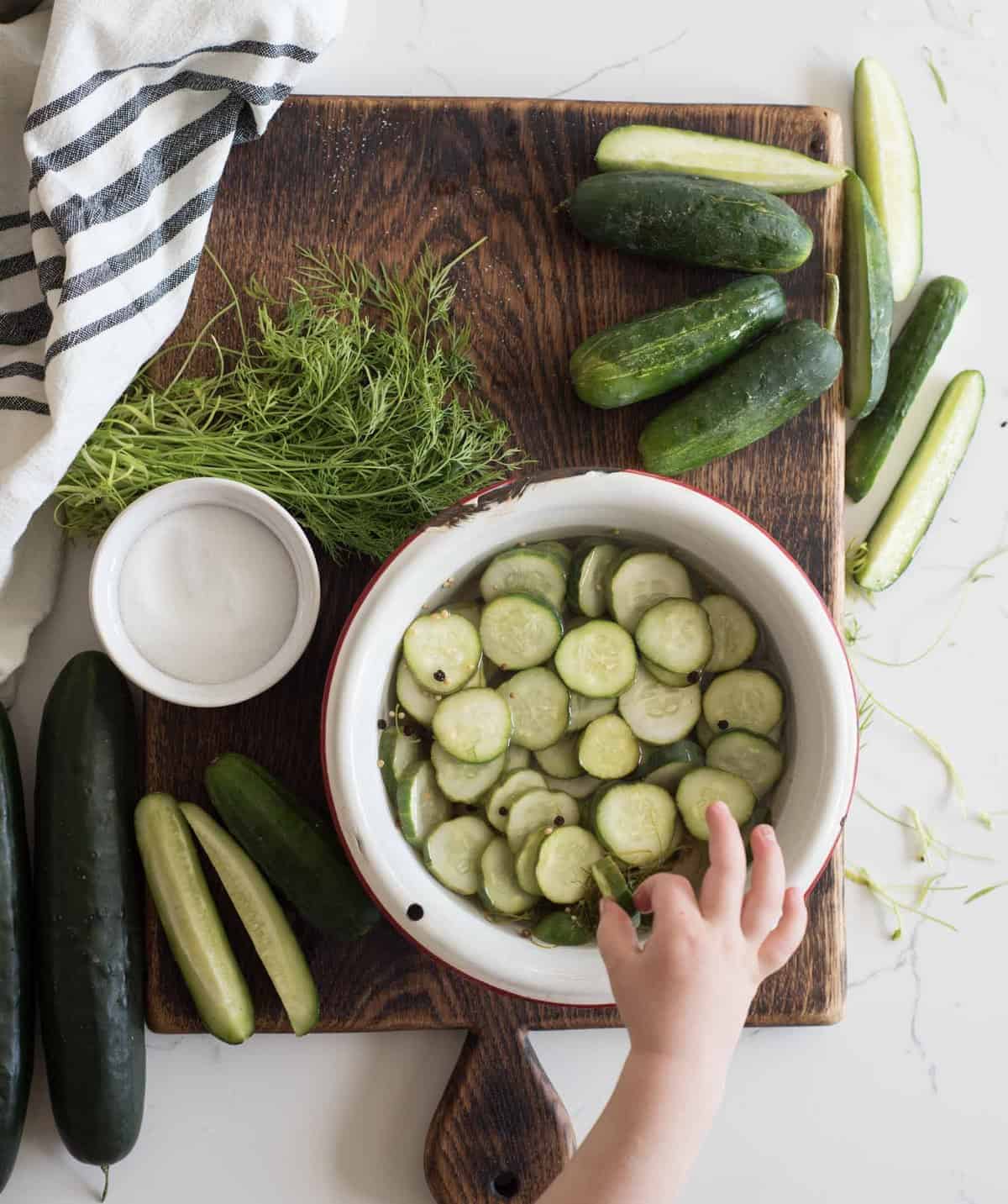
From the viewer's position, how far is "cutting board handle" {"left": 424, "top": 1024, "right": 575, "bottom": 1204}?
1312mm

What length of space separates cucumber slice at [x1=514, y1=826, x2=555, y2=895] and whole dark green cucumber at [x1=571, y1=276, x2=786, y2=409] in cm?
49

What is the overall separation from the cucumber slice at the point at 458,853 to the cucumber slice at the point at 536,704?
11 centimetres

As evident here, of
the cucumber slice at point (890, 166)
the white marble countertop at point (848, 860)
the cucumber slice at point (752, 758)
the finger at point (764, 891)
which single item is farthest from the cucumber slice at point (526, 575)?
the cucumber slice at point (890, 166)

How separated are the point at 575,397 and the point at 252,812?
610 mm

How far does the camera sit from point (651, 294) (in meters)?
1.35

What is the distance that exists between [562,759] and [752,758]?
8.2 inches

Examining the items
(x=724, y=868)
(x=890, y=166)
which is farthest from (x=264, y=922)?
(x=890, y=166)

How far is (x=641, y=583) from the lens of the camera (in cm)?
122

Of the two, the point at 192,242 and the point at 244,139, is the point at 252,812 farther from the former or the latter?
the point at 244,139

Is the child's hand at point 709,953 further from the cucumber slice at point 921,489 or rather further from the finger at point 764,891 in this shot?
A: the cucumber slice at point 921,489

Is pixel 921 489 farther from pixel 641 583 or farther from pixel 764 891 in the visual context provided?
pixel 764 891

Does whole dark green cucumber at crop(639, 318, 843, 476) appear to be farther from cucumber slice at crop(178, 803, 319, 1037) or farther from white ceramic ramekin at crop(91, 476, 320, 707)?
cucumber slice at crop(178, 803, 319, 1037)

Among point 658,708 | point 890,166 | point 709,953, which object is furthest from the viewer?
point 890,166

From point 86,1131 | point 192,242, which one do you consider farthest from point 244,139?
point 86,1131
